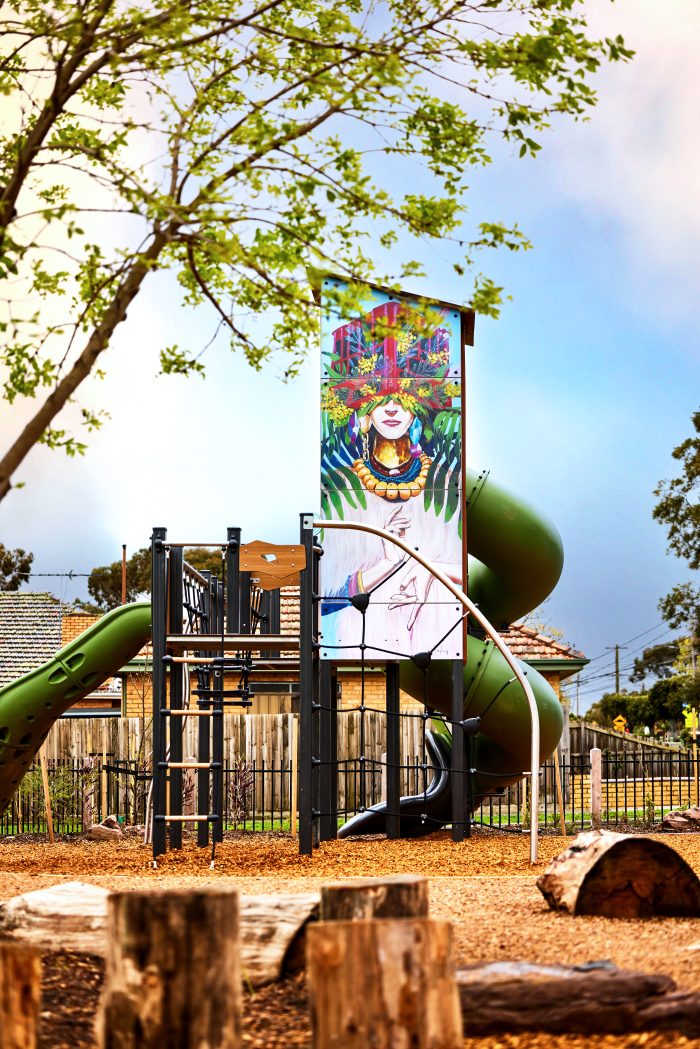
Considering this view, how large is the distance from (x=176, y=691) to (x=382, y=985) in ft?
23.1

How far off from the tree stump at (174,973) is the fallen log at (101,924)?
37.9 inches

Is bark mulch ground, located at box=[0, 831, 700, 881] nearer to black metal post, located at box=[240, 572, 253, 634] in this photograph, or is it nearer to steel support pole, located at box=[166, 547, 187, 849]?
steel support pole, located at box=[166, 547, 187, 849]

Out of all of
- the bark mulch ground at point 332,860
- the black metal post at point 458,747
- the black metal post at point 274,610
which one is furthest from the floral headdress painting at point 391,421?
the bark mulch ground at point 332,860

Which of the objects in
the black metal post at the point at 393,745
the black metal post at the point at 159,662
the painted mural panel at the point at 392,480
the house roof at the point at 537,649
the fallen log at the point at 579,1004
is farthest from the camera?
the house roof at the point at 537,649

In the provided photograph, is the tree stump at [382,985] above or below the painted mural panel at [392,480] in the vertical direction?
below

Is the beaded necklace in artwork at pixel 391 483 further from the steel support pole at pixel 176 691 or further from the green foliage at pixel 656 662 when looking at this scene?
the green foliage at pixel 656 662

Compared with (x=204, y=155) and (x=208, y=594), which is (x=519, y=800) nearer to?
(x=208, y=594)

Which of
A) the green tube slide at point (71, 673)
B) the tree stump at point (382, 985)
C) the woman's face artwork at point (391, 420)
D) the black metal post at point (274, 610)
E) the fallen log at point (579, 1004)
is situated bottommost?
the fallen log at point (579, 1004)

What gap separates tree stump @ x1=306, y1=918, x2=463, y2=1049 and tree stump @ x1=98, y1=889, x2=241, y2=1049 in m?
0.28

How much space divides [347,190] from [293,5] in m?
1.47

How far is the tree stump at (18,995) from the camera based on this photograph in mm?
2865

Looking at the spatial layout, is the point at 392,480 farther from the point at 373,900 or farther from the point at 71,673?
the point at 373,900

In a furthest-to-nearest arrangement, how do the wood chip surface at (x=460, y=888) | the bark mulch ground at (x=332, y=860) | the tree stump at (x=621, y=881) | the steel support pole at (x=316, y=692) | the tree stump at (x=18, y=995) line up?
the steel support pole at (x=316, y=692) → the bark mulch ground at (x=332, y=860) → the tree stump at (x=621, y=881) → the wood chip surface at (x=460, y=888) → the tree stump at (x=18, y=995)

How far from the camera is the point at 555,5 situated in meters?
5.83
